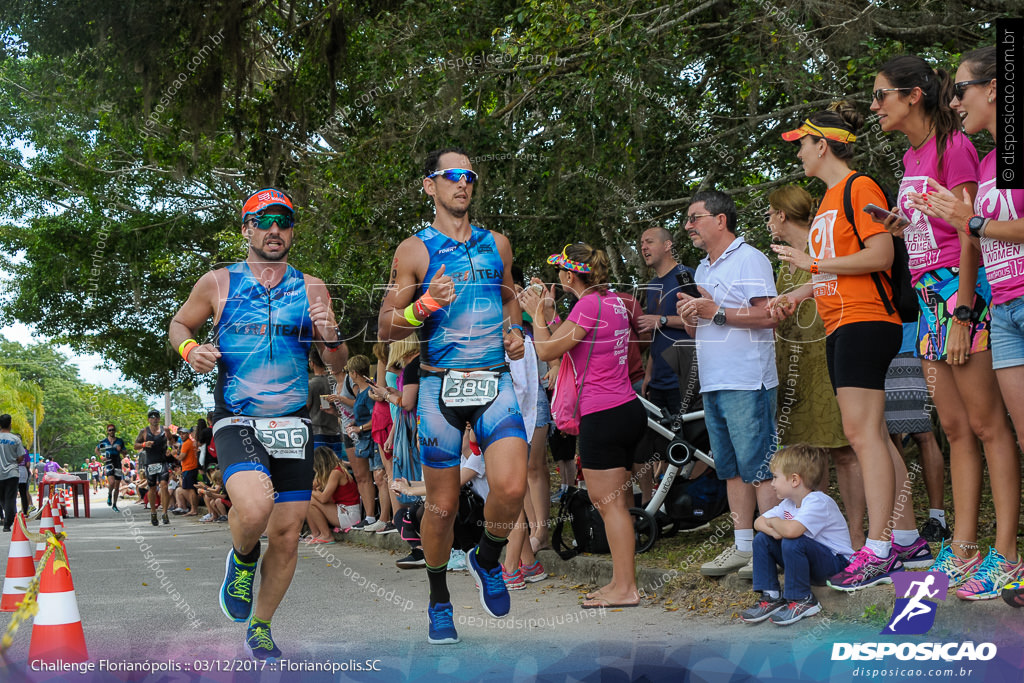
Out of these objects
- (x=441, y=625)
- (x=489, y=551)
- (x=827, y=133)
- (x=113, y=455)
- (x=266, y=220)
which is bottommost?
(x=441, y=625)

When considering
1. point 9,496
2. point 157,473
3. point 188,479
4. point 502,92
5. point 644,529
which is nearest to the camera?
point 644,529

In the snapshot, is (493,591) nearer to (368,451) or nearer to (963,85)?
(963,85)

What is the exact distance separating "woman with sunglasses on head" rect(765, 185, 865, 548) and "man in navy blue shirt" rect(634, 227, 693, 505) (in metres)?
0.89

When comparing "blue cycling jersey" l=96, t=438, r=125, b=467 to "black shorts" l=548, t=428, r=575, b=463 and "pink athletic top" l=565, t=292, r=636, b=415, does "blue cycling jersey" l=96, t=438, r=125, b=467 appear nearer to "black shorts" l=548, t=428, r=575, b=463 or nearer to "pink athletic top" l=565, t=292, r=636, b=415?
"black shorts" l=548, t=428, r=575, b=463

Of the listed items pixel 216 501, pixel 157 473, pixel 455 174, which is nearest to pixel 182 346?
pixel 455 174

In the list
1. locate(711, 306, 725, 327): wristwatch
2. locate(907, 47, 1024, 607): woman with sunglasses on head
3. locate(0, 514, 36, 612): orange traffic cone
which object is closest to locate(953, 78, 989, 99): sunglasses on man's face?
locate(907, 47, 1024, 607): woman with sunglasses on head

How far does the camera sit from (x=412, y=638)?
17.5 ft

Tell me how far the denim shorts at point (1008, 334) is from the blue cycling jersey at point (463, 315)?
239cm

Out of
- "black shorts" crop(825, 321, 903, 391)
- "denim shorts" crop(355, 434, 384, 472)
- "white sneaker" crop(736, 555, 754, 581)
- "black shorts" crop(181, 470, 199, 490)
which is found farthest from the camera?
"black shorts" crop(181, 470, 199, 490)

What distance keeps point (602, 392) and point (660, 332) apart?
59.4 inches

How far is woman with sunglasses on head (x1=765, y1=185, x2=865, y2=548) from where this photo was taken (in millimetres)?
5832

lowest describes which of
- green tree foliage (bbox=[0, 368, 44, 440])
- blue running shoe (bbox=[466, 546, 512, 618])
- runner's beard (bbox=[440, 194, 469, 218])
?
blue running shoe (bbox=[466, 546, 512, 618])

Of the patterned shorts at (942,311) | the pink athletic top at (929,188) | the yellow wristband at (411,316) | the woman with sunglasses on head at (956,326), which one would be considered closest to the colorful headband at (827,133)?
the woman with sunglasses on head at (956,326)

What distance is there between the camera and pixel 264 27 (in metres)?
14.4
